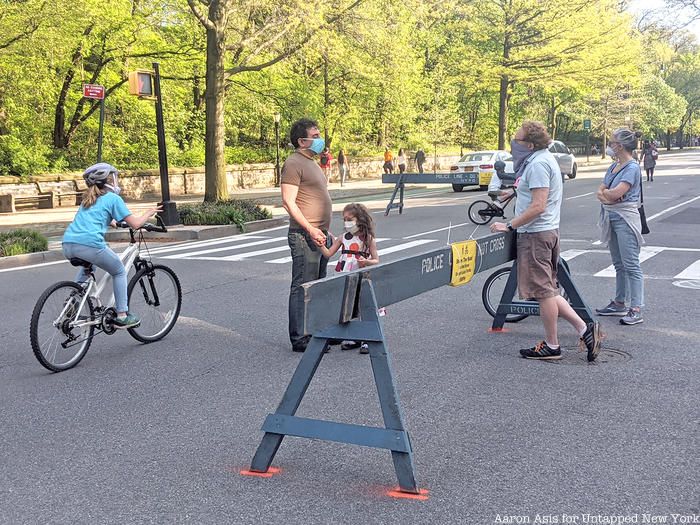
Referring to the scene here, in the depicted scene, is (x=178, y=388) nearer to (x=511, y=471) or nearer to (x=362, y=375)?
(x=362, y=375)

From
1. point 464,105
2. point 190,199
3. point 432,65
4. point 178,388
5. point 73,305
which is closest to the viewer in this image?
point 178,388

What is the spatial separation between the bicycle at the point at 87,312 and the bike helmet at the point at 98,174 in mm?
395

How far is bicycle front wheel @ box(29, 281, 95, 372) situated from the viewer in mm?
5898

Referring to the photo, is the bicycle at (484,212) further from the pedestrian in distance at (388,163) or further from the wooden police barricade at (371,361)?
the pedestrian in distance at (388,163)

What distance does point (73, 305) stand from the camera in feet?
20.3

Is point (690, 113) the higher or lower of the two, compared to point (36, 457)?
higher

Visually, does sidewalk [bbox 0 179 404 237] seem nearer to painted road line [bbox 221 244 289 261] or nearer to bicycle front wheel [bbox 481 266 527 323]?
painted road line [bbox 221 244 289 261]

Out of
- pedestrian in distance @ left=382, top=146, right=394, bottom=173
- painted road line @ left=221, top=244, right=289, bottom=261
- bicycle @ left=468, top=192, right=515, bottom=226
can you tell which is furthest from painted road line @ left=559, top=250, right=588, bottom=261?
pedestrian in distance @ left=382, top=146, right=394, bottom=173

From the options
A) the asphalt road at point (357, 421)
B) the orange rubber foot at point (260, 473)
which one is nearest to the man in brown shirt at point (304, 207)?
the asphalt road at point (357, 421)

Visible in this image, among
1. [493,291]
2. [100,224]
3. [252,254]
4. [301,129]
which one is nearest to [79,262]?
[100,224]

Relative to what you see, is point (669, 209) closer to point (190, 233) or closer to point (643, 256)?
point (643, 256)

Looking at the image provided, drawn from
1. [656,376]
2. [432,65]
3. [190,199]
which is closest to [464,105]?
[432,65]

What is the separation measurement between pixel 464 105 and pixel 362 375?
5557 centimetres

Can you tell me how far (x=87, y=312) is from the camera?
6.32 metres
